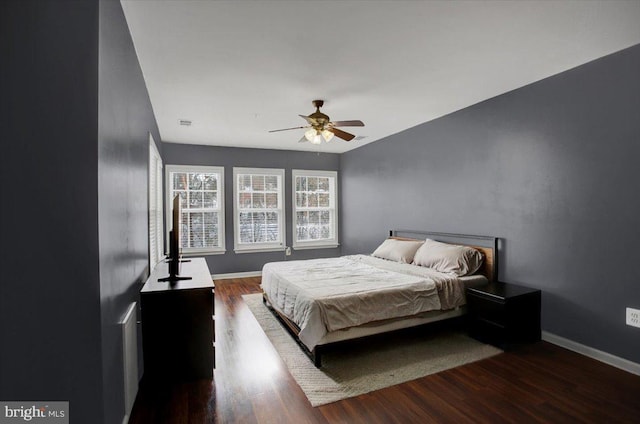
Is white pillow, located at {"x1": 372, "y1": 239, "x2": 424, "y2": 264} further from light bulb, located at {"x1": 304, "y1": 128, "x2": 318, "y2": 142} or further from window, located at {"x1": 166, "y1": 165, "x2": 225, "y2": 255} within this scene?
window, located at {"x1": 166, "y1": 165, "x2": 225, "y2": 255}

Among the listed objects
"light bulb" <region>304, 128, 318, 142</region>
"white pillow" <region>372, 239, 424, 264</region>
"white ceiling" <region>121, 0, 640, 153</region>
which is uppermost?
"white ceiling" <region>121, 0, 640, 153</region>

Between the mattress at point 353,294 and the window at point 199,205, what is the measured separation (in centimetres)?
254

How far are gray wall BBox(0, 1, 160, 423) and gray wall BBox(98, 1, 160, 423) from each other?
5 cm

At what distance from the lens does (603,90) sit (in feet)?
9.39

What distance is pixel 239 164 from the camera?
6516 mm

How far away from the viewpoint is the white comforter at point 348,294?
9.43 ft

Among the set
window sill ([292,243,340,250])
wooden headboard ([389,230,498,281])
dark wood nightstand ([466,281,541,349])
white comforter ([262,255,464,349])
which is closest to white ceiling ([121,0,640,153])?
wooden headboard ([389,230,498,281])

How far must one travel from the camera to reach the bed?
2.90 m

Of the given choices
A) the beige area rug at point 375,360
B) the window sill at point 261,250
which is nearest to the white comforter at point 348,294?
the beige area rug at point 375,360

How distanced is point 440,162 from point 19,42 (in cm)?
446

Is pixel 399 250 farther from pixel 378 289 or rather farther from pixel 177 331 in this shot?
pixel 177 331

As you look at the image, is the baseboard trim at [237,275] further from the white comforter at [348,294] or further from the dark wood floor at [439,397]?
the dark wood floor at [439,397]

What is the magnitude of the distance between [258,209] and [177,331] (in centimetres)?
421

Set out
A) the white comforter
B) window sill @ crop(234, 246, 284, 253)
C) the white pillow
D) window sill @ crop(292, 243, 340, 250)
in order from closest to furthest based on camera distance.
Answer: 1. the white comforter
2. the white pillow
3. window sill @ crop(234, 246, 284, 253)
4. window sill @ crop(292, 243, 340, 250)
